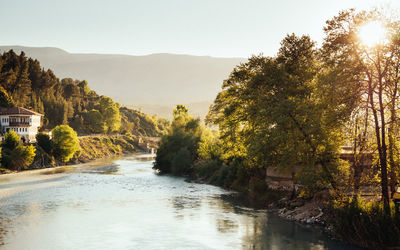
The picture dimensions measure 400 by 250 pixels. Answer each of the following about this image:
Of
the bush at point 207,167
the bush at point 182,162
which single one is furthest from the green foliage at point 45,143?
the bush at point 207,167

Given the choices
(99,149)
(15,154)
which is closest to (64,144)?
(15,154)

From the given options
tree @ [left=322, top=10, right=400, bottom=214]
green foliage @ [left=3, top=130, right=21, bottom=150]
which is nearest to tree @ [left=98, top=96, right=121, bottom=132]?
green foliage @ [left=3, top=130, right=21, bottom=150]

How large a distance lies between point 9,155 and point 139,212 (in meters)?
50.6

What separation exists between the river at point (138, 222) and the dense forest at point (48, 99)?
8134cm

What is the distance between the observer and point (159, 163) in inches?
3155

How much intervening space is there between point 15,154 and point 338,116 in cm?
6906

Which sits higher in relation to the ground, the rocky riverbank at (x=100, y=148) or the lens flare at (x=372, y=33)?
the lens flare at (x=372, y=33)

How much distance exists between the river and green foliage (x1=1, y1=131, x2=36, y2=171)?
79.6ft

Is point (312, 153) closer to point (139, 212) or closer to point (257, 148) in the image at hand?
point (257, 148)

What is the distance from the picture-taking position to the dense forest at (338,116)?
24.6 m

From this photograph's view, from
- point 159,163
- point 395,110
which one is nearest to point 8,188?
point 159,163

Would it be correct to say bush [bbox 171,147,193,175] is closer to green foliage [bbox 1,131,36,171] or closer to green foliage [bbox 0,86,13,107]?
green foliage [bbox 1,131,36,171]

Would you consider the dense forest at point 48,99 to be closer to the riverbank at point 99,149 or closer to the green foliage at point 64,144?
the riverbank at point 99,149

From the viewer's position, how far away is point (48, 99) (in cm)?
14612
